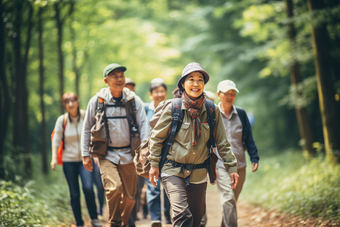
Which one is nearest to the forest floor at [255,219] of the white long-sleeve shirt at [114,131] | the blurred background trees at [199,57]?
the white long-sleeve shirt at [114,131]

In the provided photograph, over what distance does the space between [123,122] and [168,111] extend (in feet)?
4.59

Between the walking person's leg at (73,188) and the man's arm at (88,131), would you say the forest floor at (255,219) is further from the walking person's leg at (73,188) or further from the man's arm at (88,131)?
the man's arm at (88,131)

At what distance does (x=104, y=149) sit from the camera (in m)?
4.73

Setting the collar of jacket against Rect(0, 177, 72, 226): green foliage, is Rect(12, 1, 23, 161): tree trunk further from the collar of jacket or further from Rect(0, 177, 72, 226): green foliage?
the collar of jacket

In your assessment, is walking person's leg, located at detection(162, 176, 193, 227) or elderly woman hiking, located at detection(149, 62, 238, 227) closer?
walking person's leg, located at detection(162, 176, 193, 227)

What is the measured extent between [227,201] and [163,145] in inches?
61.8

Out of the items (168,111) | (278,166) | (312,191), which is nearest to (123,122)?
(168,111)

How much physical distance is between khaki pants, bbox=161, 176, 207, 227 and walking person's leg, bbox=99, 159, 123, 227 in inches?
46.9

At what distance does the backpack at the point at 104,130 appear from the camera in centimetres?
470

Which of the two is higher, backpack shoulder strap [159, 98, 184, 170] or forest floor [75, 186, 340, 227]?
backpack shoulder strap [159, 98, 184, 170]

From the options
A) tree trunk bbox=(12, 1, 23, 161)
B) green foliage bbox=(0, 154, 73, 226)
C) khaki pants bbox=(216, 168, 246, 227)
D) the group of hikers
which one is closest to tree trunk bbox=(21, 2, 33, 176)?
tree trunk bbox=(12, 1, 23, 161)

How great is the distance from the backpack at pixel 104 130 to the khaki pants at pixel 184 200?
1344mm

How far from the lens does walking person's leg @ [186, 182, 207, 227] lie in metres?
3.77

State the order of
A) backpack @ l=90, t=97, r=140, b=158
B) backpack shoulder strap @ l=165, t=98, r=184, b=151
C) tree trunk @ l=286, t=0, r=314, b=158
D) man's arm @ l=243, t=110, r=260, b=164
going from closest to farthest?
backpack shoulder strap @ l=165, t=98, r=184, b=151 → backpack @ l=90, t=97, r=140, b=158 → man's arm @ l=243, t=110, r=260, b=164 → tree trunk @ l=286, t=0, r=314, b=158
